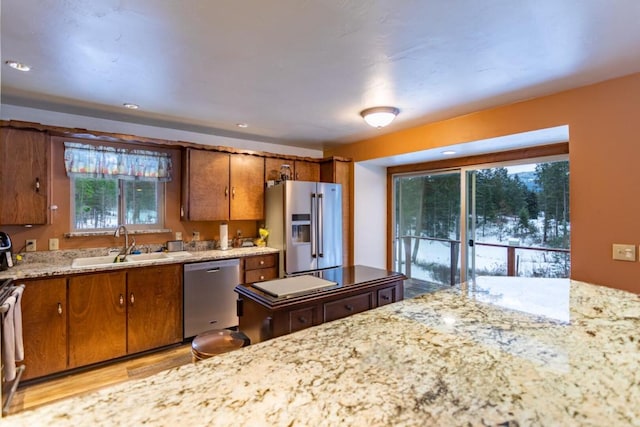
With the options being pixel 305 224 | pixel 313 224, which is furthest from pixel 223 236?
pixel 313 224

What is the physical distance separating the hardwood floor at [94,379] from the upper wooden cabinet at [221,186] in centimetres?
146

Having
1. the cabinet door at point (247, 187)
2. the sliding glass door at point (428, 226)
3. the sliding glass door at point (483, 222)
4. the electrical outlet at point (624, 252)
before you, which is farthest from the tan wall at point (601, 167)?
the cabinet door at point (247, 187)

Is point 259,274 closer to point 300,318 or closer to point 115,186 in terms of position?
point 300,318

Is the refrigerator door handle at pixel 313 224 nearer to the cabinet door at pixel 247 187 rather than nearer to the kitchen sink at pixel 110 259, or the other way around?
the cabinet door at pixel 247 187

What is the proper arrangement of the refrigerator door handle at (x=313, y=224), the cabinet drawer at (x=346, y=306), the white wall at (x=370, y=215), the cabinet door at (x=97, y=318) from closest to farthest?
the cabinet drawer at (x=346, y=306), the cabinet door at (x=97, y=318), the refrigerator door handle at (x=313, y=224), the white wall at (x=370, y=215)

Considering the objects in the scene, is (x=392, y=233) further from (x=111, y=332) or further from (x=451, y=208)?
(x=111, y=332)

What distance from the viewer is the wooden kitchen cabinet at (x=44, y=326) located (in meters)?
2.43

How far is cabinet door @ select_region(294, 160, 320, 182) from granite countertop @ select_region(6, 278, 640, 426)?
3217mm

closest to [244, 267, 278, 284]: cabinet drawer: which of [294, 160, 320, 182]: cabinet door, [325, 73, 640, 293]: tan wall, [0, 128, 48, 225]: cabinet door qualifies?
[294, 160, 320, 182]: cabinet door

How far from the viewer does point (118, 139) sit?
10.4ft

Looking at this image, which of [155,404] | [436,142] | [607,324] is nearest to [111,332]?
[155,404]

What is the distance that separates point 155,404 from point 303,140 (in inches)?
156

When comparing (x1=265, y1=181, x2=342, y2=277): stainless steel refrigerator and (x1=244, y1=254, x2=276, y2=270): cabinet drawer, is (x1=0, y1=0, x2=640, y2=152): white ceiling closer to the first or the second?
(x1=265, y1=181, x2=342, y2=277): stainless steel refrigerator

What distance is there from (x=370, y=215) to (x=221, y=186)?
2166mm
